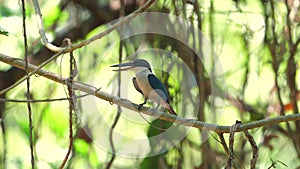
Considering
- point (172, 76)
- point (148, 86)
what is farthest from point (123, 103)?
point (172, 76)

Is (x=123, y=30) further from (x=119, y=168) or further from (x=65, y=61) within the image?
(x=119, y=168)

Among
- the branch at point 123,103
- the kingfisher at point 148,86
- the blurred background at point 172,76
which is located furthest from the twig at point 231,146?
the blurred background at point 172,76

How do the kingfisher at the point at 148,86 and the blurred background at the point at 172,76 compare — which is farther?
the blurred background at the point at 172,76

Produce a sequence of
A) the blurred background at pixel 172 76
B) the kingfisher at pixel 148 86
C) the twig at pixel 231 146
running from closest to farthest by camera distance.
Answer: the twig at pixel 231 146, the kingfisher at pixel 148 86, the blurred background at pixel 172 76

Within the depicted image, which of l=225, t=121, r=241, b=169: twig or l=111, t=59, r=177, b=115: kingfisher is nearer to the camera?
l=225, t=121, r=241, b=169: twig

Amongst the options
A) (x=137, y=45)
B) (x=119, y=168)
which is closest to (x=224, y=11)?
(x=137, y=45)

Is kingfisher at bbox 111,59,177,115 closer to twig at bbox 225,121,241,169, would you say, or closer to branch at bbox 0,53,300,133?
branch at bbox 0,53,300,133

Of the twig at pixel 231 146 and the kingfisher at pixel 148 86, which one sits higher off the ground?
the kingfisher at pixel 148 86

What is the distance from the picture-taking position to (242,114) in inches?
93.9

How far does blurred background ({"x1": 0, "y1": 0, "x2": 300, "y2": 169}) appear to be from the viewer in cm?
217

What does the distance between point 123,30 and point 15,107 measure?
55 cm

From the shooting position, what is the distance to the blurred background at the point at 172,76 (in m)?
2.17

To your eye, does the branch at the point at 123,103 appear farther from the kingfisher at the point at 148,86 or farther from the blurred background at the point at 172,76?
the blurred background at the point at 172,76

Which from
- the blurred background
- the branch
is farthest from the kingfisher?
the blurred background
